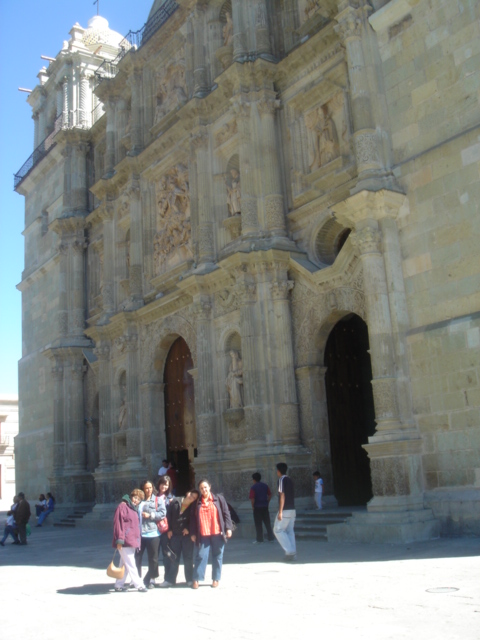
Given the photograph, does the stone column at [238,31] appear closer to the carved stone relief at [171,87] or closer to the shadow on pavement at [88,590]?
the carved stone relief at [171,87]

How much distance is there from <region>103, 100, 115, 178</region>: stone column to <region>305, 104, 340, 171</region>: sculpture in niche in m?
10.2

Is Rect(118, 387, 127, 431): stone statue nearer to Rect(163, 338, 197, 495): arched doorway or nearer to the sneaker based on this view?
Rect(163, 338, 197, 495): arched doorway

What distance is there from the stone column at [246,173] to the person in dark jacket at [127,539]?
9157 mm

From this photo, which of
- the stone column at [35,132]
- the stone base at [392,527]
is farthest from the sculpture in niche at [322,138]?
the stone column at [35,132]

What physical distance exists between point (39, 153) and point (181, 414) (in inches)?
641

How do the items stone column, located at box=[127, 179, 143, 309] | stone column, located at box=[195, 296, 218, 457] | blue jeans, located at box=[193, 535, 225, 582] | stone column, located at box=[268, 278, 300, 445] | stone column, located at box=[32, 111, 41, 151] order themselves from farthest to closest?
stone column, located at box=[32, 111, 41, 151] → stone column, located at box=[127, 179, 143, 309] → stone column, located at box=[195, 296, 218, 457] → stone column, located at box=[268, 278, 300, 445] → blue jeans, located at box=[193, 535, 225, 582]

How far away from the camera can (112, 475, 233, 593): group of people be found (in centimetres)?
907

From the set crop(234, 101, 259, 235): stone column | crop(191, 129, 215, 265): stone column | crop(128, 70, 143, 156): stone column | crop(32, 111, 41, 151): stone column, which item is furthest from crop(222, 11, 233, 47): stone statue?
crop(32, 111, 41, 151): stone column

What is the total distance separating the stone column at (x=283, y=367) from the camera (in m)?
15.8

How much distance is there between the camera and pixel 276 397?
Result: 16.0 m

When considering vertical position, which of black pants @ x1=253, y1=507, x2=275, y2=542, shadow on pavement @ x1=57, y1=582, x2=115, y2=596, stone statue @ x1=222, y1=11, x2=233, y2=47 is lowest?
shadow on pavement @ x1=57, y1=582, x2=115, y2=596

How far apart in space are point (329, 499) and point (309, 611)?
8709 millimetres

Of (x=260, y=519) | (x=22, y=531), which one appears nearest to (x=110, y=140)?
(x=22, y=531)

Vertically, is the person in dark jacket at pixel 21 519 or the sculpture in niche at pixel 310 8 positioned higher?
the sculpture in niche at pixel 310 8
